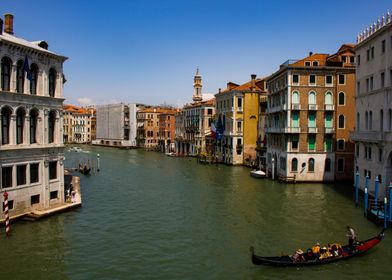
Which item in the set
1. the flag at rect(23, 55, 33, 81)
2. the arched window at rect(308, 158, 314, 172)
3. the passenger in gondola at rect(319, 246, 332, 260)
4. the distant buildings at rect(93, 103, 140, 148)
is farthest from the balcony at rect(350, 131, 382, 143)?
the distant buildings at rect(93, 103, 140, 148)

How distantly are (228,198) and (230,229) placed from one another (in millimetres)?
7650

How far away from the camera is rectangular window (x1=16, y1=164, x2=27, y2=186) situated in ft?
58.2

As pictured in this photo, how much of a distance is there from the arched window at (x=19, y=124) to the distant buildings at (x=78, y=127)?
3696 inches

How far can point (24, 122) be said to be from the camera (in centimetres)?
1817

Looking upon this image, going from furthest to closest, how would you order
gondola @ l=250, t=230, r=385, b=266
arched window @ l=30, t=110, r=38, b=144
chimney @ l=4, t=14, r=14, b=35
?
chimney @ l=4, t=14, r=14, b=35, arched window @ l=30, t=110, r=38, b=144, gondola @ l=250, t=230, r=385, b=266

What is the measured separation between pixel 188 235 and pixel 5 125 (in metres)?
9.37

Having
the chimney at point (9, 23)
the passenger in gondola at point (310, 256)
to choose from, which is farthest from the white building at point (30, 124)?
the passenger in gondola at point (310, 256)

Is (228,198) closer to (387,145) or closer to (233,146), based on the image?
(387,145)

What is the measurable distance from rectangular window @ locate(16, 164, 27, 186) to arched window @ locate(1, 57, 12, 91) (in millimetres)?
3536

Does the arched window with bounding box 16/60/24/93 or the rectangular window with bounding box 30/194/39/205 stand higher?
the arched window with bounding box 16/60/24/93

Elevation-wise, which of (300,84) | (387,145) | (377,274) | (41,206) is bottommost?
(377,274)

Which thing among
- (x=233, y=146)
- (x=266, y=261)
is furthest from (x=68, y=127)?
(x=266, y=261)

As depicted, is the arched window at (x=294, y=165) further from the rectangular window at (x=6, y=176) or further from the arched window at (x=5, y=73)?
the arched window at (x=5, y=73)

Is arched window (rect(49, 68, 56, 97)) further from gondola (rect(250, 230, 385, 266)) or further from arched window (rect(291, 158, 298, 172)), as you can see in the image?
arched window (rect(291, 158, 298, 172))
